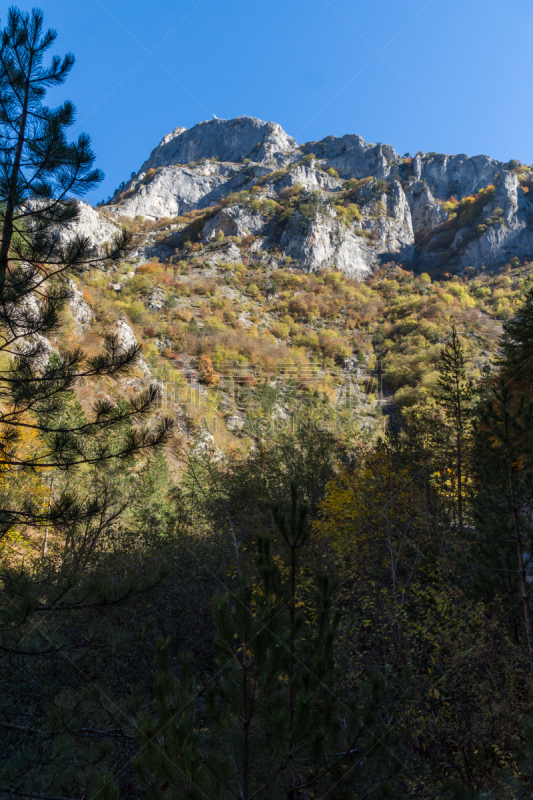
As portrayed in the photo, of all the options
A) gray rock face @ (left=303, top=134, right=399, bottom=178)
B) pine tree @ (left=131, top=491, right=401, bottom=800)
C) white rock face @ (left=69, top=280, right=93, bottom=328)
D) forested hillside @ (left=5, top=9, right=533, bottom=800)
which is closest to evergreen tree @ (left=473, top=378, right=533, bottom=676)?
forested hillside @ (left=5, top=9, right=533, bottom=800)

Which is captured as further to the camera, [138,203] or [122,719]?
[138,203]

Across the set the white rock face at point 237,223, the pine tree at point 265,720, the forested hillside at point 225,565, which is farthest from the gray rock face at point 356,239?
the pine tree at point 265,720

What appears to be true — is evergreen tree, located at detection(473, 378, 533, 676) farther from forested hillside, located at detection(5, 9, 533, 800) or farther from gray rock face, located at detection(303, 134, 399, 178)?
gray rock face, located at detection(303, 134, 399, 178)

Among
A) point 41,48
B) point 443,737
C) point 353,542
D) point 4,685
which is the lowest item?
point 443,737

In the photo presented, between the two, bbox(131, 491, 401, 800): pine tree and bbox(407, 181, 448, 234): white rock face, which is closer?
bbox(131, 491, 401, 800): pine tree

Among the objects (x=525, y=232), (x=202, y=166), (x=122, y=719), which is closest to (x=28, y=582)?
(x=122, y=719)

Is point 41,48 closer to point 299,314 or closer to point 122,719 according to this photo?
point 122,719

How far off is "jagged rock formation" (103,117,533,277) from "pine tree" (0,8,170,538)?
6288 cm

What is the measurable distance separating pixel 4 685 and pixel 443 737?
474 cm

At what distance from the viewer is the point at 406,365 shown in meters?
45.1

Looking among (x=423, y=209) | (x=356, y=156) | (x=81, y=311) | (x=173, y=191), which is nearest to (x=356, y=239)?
(x=423, y=209)

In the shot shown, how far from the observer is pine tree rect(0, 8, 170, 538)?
3080 mm

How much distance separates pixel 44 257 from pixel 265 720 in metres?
3.79

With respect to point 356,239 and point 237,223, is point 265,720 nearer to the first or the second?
point 237,223
